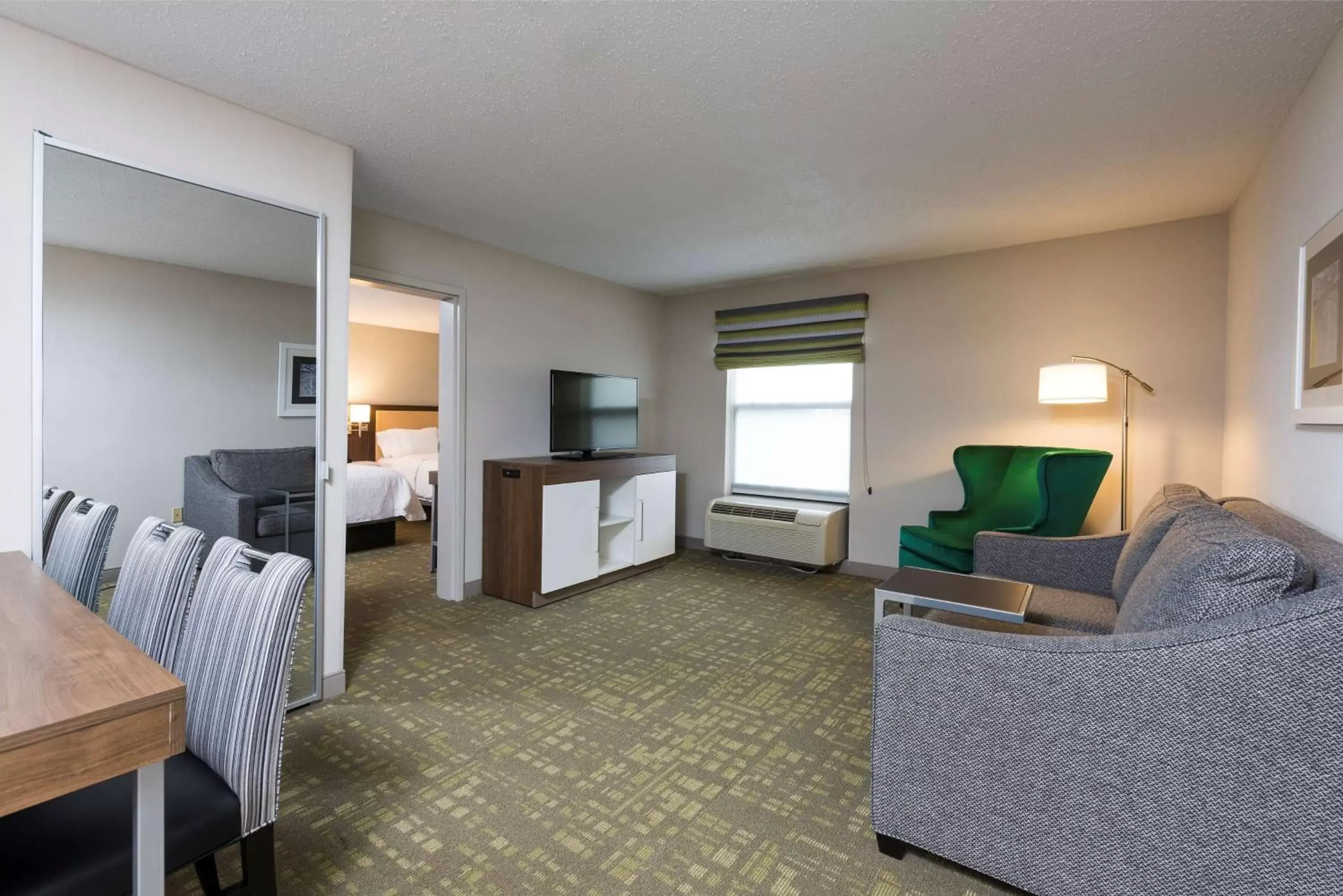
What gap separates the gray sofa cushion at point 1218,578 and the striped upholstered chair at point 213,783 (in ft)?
6.03

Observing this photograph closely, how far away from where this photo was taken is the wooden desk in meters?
0.83

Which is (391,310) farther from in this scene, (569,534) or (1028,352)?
(1028,352)

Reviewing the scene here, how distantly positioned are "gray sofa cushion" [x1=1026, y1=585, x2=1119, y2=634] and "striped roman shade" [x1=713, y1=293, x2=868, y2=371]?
2447 millimetres

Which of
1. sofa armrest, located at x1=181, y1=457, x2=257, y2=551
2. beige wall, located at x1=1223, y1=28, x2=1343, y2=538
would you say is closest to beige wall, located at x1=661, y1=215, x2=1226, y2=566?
beige wall, located at x1=1223, y1=28, x2=1343, y2=538

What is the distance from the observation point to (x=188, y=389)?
2.21m

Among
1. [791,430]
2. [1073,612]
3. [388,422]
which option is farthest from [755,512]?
[388,422]

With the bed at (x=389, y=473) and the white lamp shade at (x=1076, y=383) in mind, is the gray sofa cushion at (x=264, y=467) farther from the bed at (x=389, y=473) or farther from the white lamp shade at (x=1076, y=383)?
the white lamp shade at (x=1076, y=383)

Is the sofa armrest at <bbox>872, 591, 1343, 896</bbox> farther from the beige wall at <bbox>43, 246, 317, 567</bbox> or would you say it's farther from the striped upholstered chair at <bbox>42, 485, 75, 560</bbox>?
the striped upholstered chair at <bbox>42, 485, 75, 560</bbox>

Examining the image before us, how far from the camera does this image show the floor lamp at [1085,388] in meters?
3.26

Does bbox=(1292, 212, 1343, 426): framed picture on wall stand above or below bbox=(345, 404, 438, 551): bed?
above

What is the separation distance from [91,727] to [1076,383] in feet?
12.8

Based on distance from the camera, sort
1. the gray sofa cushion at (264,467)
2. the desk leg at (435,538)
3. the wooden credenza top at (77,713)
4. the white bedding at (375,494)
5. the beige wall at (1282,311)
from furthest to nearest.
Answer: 1. the white bedding at (375,494)
2. the desk leg at (435,538)
3. the gray sofa cushion at (264,467)
4. the beige wall at (1282,311)
5. the wooden credenza top at (77,713)

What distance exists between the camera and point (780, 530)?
4645mm

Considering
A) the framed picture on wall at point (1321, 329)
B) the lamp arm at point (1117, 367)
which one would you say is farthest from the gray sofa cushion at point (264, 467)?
the lamp arm at point (1117, 367)
